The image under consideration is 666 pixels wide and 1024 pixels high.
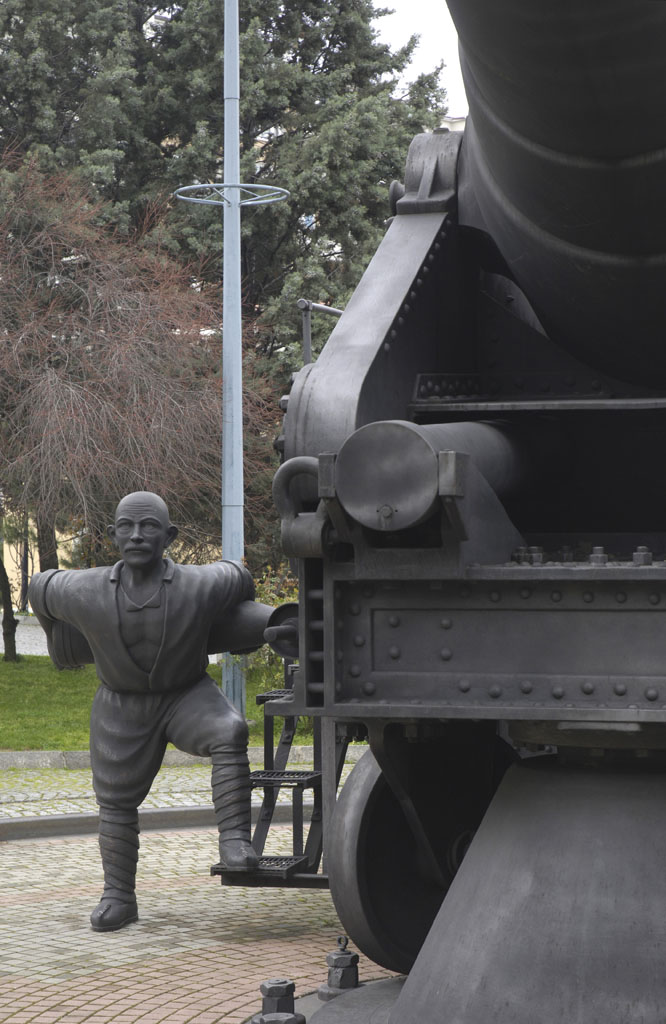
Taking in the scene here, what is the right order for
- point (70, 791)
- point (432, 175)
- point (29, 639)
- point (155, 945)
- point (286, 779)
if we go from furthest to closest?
point (29, 639), point (70, 791), point (286, 779), point (155, 945), point (432, 175)

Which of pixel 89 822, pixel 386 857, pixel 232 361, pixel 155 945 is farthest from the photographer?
pixel 232 361

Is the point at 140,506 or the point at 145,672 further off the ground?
the point at 140,506

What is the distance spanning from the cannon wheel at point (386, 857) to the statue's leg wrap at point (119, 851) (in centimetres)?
184

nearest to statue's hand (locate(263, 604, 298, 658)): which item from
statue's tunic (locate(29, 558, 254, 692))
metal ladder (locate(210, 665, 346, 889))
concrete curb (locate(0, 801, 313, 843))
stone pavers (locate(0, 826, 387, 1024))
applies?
stone pavers (locate(0, 826, 387, 1024))

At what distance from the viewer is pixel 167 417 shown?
64.3ft

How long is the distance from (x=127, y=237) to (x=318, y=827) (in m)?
17.8

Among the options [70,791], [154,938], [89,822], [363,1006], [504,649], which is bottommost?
[70,791]

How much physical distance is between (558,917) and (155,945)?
2804 millimetres

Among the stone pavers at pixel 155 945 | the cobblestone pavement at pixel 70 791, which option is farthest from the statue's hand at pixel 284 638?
the cobblestone pavement at pixel 70 791

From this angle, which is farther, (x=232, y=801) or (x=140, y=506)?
(x=232, y=801)

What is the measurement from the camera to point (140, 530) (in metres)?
6.89

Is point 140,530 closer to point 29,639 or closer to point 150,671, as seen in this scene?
point 150,671

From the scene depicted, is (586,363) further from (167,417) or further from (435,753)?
(167,417)

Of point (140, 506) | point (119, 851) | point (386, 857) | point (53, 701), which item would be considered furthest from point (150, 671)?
point (53, 701)
